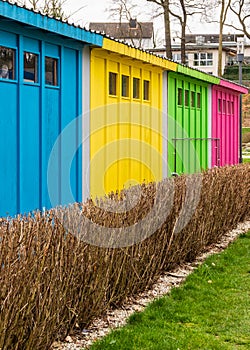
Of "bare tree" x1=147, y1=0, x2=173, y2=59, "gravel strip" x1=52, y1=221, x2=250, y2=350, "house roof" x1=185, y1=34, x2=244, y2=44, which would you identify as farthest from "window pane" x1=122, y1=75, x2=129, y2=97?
"house roof" x1=185, y1=34, x2=244, y2=44

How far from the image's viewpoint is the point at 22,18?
28.2ft

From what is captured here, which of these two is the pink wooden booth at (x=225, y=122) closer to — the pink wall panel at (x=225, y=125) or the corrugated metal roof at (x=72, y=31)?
the pink wall panel at (x=225, y=125)

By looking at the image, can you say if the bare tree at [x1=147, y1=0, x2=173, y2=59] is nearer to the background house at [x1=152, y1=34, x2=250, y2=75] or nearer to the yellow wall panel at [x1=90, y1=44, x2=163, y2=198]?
the yellow wall panel at [x1=90, y1=44, x2=163, y2=198]

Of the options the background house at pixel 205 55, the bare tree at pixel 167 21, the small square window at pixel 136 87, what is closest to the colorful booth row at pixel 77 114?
the small square window at pixel 136 87

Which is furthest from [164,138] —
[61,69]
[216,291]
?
[216,291]

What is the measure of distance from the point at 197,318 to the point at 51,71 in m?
4.34

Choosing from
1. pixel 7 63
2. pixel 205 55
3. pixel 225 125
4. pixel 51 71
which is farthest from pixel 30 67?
pixel 205 55

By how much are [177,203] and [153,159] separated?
17.8ft

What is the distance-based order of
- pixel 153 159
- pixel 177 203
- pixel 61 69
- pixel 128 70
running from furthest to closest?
pixel 153 159, pixel 128 70, pixel 61 69, pixel 177 203

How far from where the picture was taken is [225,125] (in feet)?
72.6

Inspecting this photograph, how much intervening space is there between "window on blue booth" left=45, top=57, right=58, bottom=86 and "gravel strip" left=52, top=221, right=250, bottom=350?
124 inches

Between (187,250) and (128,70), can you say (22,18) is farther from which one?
(128,70)

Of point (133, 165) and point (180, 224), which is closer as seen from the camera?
point (180, 224)

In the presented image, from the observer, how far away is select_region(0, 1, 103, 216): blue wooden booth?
8.88 metres
